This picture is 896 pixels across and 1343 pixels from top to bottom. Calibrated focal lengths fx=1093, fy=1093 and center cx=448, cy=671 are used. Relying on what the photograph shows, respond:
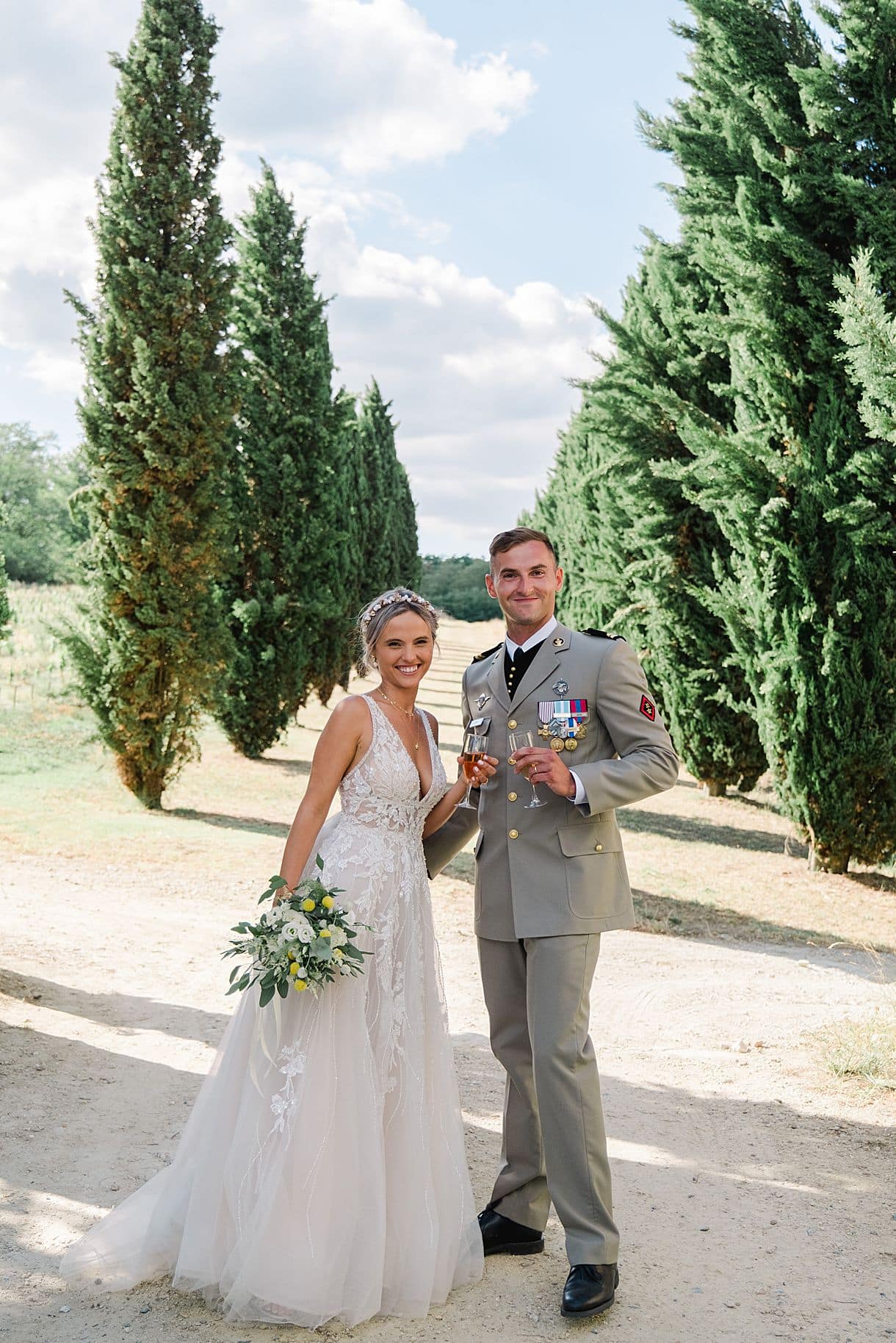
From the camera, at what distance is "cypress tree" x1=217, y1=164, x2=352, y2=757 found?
62.4ft

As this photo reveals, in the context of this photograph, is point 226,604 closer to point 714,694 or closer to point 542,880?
point 714,694

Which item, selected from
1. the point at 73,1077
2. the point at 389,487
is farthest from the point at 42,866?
the point at 389,487

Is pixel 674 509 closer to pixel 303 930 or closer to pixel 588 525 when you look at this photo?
pixel 588 525

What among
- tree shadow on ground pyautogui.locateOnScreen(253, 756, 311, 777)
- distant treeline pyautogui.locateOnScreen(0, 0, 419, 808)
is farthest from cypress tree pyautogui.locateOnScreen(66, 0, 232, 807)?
tree shadow on ground pyautogui.locateOnScreen(253, 756, 311, 777)

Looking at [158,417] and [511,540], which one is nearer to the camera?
[511,540]

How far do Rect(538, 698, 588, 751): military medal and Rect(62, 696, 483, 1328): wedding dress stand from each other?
Result: 481 millimetres

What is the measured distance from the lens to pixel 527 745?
3.45 m

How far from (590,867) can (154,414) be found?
460 inches

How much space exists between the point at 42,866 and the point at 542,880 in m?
8.26

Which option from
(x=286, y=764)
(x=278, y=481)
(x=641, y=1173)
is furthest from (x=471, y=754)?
(x=278, y=481)

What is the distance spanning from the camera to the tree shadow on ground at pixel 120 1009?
246 inches

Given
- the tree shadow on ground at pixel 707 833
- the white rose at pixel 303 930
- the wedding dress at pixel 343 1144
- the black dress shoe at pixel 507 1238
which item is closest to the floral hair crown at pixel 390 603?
the wedding dress at pixel 343 1144

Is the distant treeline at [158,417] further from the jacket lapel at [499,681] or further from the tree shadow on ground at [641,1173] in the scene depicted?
the jacket lapel at [499,681]

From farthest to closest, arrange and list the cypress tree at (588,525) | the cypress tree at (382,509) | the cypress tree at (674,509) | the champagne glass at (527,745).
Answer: the cypress tree at (382,509) → the cypress tree at (588,525) → the cypress tree at (674,509) → the champagne glass at (527,745)
